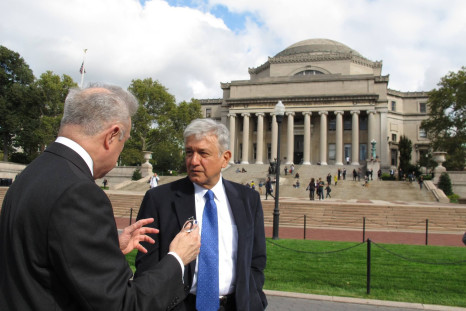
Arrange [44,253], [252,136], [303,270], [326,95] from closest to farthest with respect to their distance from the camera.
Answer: [44,253]
[303,270]
[326,95]
[252,136]

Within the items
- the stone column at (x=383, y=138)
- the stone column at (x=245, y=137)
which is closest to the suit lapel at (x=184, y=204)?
the stone column at (x=245, y=137)

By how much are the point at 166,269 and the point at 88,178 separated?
72 cm

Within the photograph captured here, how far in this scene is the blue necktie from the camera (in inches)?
117

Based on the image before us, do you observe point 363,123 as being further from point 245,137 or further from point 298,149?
point 245,137

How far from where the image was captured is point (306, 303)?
6.57 meters

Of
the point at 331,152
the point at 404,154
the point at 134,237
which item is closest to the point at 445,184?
the point at 404,154

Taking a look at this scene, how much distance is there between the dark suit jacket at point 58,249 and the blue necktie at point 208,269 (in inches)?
46.6

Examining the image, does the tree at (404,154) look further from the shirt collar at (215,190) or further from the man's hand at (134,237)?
the man's hand at (134,237)

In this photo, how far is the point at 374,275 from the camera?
28.7 feet

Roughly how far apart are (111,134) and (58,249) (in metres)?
0.78

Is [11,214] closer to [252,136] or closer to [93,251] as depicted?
[93,251]

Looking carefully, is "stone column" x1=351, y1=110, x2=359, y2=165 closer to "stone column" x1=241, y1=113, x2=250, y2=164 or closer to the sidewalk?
"stone column" x1=241, y1=113, x2=250, y2=164

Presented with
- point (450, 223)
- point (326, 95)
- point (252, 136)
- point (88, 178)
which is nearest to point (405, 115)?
point (326, 95)

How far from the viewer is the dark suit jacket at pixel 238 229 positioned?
3.14 m
